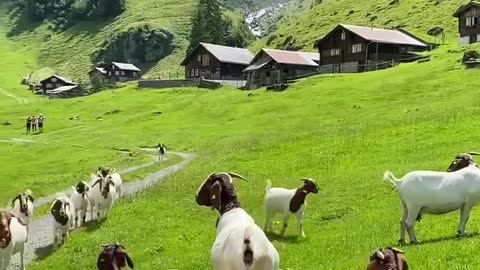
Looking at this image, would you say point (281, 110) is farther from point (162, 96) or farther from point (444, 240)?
point (444, 240)

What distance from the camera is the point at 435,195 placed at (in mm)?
19875

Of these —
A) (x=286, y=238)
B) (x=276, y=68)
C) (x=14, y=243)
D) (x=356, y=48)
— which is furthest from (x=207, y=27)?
(x=14, y=243)

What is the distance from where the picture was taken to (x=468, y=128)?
141 ft

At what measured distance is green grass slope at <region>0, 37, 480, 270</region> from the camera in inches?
870

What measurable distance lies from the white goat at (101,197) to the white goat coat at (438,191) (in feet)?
50.7

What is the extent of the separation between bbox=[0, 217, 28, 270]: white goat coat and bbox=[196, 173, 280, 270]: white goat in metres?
9.59

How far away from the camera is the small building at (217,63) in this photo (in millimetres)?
143625

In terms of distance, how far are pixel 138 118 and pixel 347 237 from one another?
7265 cm

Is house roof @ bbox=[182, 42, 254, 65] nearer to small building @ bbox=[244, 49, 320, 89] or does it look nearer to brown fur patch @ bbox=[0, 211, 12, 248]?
small building @ bbox=[244, 49, 320, 89]

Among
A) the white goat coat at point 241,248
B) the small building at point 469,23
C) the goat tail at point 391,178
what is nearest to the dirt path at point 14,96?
the small building at point 469,23

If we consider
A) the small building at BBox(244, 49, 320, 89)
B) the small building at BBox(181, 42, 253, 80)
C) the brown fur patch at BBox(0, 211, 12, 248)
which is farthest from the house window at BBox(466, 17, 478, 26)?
the brown fur patch at BBox(0, 211, 12, 248)

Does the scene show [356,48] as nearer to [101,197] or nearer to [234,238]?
[101,197]

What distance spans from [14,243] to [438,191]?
12750mm

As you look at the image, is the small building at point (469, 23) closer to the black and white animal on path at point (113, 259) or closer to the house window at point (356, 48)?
the house window at point (356, 48)
